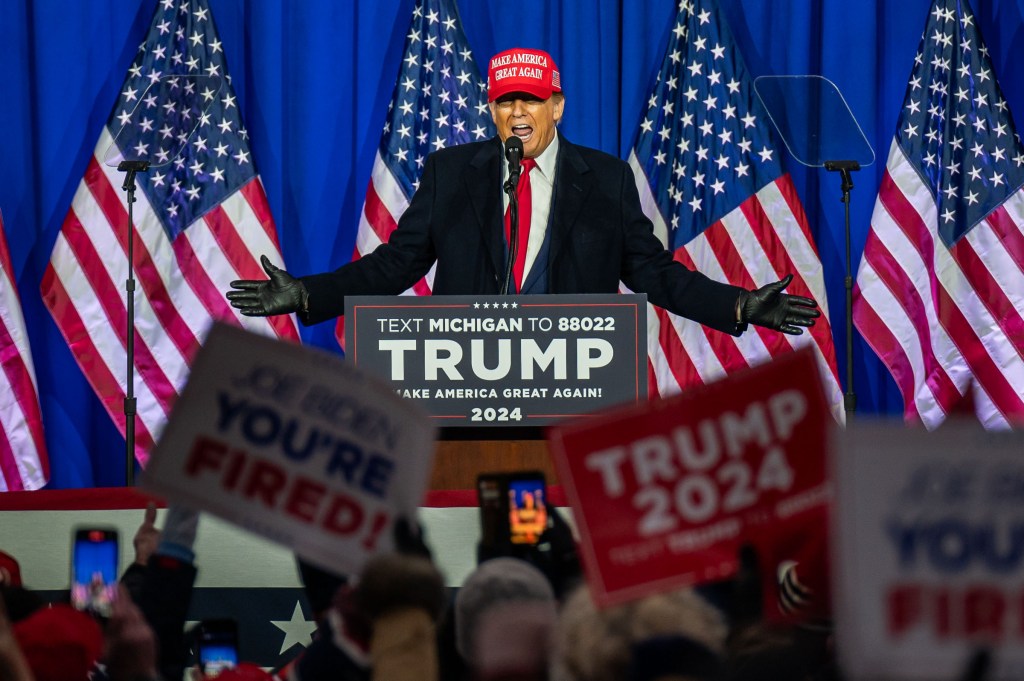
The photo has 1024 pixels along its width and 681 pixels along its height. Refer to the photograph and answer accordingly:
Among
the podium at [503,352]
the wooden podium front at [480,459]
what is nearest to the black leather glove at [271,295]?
the podium at [503,352]

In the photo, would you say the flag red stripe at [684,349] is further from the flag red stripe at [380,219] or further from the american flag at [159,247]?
the american flag at [159,247]

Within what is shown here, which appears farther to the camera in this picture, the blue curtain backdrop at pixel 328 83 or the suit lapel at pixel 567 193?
the blue curtain backdrop at pixel 328 83

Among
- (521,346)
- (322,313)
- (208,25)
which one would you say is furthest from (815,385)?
(208,25)

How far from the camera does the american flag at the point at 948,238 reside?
20.6 ft

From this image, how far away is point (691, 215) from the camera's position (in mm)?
6430

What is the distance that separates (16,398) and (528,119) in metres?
3.05

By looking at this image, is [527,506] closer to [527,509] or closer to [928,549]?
[527,509]

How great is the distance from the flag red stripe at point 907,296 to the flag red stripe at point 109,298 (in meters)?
3.10

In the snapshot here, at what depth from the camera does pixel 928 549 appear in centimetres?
112

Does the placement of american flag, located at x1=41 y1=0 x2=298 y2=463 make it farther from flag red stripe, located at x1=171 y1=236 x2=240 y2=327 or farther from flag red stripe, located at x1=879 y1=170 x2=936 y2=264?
flag red stripe, located at x1=879 y1=170 x2=936 y2=264

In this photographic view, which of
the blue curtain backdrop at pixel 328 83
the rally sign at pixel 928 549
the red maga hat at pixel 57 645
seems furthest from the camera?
the blue curtain backdrop at pixel 328 83

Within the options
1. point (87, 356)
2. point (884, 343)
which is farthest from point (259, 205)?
point (884, 343)

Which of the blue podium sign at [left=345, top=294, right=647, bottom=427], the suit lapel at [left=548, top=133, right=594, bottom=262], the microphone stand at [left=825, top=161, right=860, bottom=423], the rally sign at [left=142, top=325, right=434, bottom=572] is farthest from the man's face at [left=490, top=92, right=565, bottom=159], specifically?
the rally sign at [left=142, top=325, right=434, bottom=572]

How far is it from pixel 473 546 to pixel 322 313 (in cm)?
148
